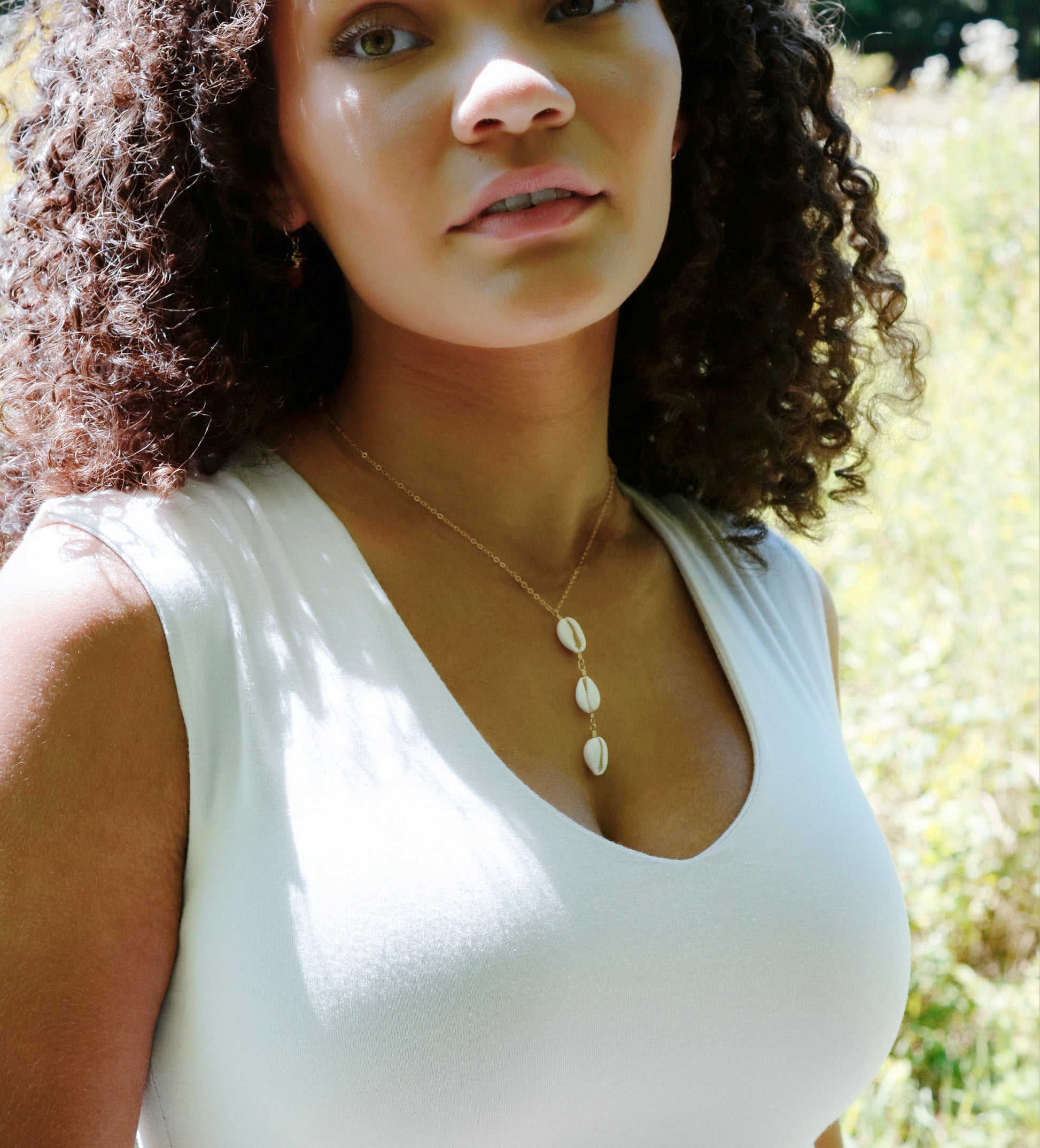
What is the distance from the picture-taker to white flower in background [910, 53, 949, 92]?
5.95 m

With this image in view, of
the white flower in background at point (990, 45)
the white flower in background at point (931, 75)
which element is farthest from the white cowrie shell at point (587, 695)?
the white flower in background at point (931, 75)

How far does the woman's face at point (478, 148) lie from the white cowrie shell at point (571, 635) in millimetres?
331

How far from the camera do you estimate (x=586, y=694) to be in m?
1.31

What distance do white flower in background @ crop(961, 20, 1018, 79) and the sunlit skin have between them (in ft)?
16.0

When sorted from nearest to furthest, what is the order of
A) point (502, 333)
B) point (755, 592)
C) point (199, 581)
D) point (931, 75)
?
point (199, 581) → point (502, 333) → point (755, 592) → point (931, 75)

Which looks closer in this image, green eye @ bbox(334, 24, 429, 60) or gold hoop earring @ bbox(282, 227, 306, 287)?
green eye @ bbox(334, 24, 429, 60)

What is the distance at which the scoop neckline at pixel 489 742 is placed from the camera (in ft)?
3.64

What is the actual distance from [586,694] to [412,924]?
38 centimetres

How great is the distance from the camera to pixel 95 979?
95cm

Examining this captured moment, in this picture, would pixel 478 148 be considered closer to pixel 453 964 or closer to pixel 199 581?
pixel 199 581

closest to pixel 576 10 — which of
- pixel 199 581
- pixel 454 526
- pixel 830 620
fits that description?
pixel 454 526

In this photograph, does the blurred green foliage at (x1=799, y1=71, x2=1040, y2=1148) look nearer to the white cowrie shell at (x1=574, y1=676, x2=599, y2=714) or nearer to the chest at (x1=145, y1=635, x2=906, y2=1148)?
the white cowrie shell at (x1=574, y1=676, x2=599, y2=714)

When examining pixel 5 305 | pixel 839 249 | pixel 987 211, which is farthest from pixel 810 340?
pixel 987 211

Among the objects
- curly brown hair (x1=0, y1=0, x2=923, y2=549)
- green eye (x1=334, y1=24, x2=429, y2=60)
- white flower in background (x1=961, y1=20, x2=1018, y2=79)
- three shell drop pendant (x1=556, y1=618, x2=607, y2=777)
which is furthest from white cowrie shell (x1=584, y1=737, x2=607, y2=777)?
white flower in background (x1=961, y1=20, x2=1018, y2=79)
